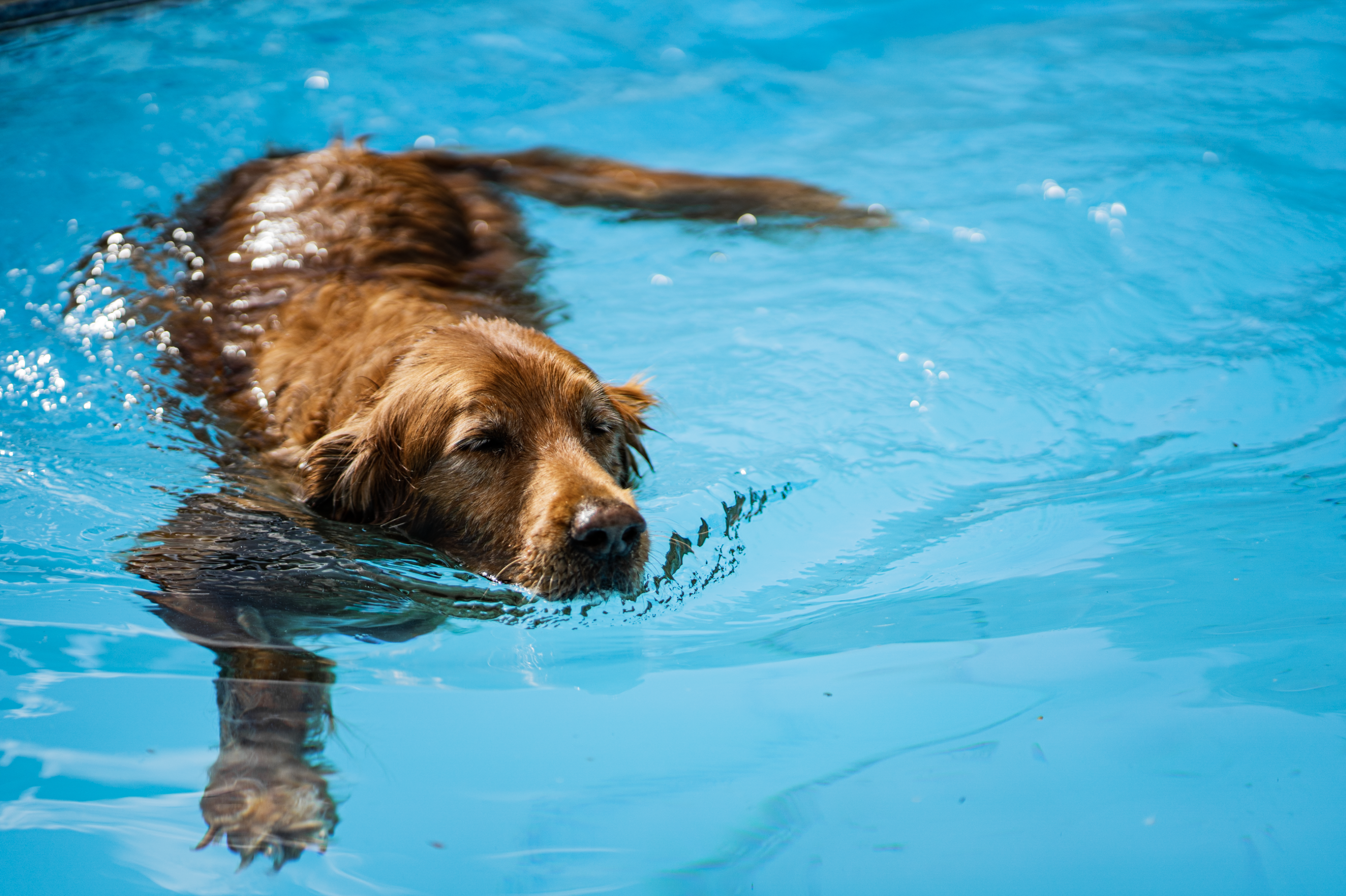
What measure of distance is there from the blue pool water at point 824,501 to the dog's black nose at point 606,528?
266 mm

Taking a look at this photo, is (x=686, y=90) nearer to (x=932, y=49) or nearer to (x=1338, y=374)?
(x=932, y=49)

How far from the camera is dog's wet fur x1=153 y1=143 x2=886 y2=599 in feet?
12.2

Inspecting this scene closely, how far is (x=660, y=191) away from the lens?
6703 mm

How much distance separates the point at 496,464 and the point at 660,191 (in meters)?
3.31

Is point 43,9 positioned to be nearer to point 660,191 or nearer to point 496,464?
point 660,191

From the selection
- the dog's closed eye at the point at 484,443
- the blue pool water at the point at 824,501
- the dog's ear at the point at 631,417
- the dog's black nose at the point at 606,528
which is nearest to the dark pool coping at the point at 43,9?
the blue pool water at the point at 824,501

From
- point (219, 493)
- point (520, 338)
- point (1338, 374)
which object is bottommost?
point (1338, 374)

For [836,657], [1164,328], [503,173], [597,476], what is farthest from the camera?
[503,173]

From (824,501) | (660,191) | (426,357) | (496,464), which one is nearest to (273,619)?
(496,464)

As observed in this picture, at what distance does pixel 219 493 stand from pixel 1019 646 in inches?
110

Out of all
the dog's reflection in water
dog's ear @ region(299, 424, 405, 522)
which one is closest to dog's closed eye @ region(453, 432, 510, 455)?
dog's ear @ region(299, 424, 405, 522)

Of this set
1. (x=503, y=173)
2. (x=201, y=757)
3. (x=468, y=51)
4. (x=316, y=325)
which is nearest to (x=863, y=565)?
(x=201, y=757)

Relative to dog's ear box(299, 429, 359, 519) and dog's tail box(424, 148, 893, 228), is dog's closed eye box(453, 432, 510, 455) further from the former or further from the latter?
dog's tail box(424, 148, 893, 228)

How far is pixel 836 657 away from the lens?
3.40 m
